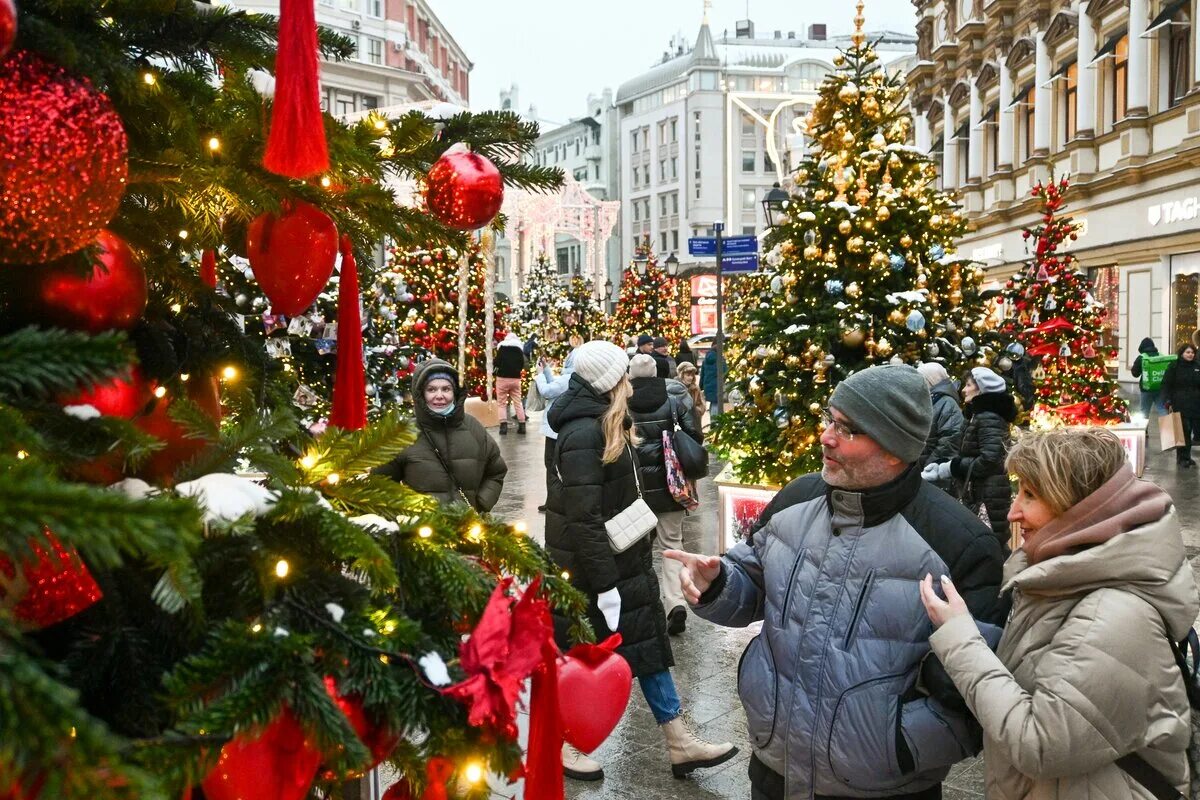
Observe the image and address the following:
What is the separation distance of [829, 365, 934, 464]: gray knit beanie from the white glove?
2.45 metres

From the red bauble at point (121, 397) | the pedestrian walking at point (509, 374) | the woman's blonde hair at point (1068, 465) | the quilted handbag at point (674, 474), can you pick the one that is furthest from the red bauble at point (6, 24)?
the pedestrian walking at point (509, 374)

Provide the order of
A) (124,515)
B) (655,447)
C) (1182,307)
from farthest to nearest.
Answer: (1182,307), (655,447), (124,515)

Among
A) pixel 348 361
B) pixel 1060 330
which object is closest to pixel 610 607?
pixel 348 361

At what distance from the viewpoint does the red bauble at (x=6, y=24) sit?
1.17 m

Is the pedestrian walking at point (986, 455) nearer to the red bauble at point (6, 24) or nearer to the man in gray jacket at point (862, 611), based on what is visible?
the man in gray jacket at point (862, 611)

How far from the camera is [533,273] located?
38656 millimetres

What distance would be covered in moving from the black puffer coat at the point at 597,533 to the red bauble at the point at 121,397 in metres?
3.36

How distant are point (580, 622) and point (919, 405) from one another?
51.5 inches

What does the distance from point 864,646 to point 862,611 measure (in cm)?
8

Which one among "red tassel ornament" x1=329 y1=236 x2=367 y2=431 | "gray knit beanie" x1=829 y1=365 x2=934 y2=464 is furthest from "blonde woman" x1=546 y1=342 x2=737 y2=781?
"red tassel ornament" x1=329 y1=236 x2=367 y2=431

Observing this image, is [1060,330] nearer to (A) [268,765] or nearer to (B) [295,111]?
(B) [295,111]

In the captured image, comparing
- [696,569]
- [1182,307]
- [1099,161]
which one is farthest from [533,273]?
[696,569]

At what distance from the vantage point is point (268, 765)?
121 centimetres

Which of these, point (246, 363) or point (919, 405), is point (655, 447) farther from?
point (246, 363)
